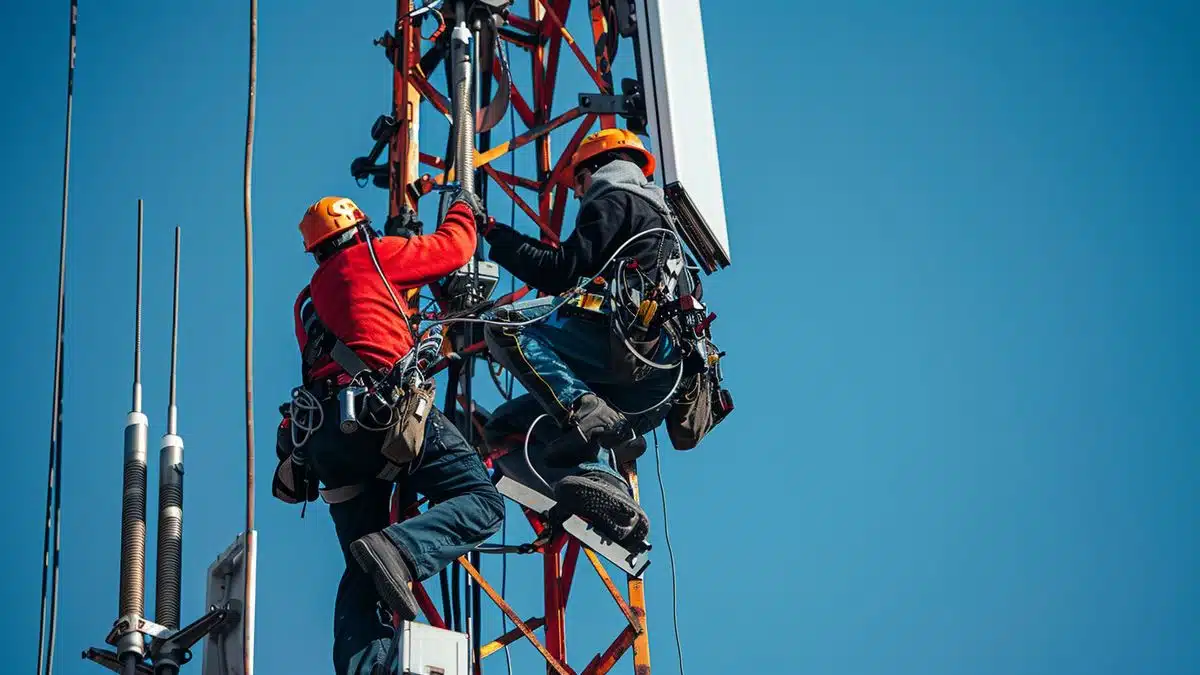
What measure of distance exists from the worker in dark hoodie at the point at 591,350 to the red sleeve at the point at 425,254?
0.57 m

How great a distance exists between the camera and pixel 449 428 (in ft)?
32.6

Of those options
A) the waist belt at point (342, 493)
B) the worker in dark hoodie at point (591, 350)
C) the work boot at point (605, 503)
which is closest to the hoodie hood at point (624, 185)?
the worker in dark hoodie at point (591, 350)

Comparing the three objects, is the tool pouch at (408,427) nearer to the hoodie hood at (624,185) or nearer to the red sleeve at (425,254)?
the red sleeve at (425,254)

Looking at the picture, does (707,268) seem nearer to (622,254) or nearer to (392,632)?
(622,254)

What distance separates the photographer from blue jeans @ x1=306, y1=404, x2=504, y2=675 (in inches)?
372

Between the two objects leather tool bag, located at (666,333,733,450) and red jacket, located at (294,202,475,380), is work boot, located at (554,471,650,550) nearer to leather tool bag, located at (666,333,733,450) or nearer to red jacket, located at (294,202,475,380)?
leather tool bag, located at (666,333,733,450)

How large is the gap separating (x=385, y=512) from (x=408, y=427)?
Answer: 0.80m

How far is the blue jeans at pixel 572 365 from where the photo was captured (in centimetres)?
Answer: 1045

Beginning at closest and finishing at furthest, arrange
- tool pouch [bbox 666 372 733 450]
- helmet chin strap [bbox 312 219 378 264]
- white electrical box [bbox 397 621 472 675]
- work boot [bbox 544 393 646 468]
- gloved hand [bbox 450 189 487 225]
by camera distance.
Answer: white electrical box [bbox 397 621 472 675] < helmet chin strap [bbox 312 219 378 264] < work boot [bbox 544 393 646 468] < gloved hand [bbox 450 189 487 225] < tool pouch [bbox 666 372 733 450]

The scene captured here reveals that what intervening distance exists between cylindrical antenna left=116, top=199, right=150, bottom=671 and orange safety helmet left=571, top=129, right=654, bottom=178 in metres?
3.51

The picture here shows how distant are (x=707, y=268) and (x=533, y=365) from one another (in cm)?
148

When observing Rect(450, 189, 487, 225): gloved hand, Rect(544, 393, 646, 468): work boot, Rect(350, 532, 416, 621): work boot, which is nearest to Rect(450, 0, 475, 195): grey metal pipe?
Rect(450, 189, 487, 225): gloved hand

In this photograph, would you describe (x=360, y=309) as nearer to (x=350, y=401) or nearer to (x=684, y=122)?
(x=350, y=401)

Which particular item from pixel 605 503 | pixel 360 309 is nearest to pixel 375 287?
pixel 360 309
